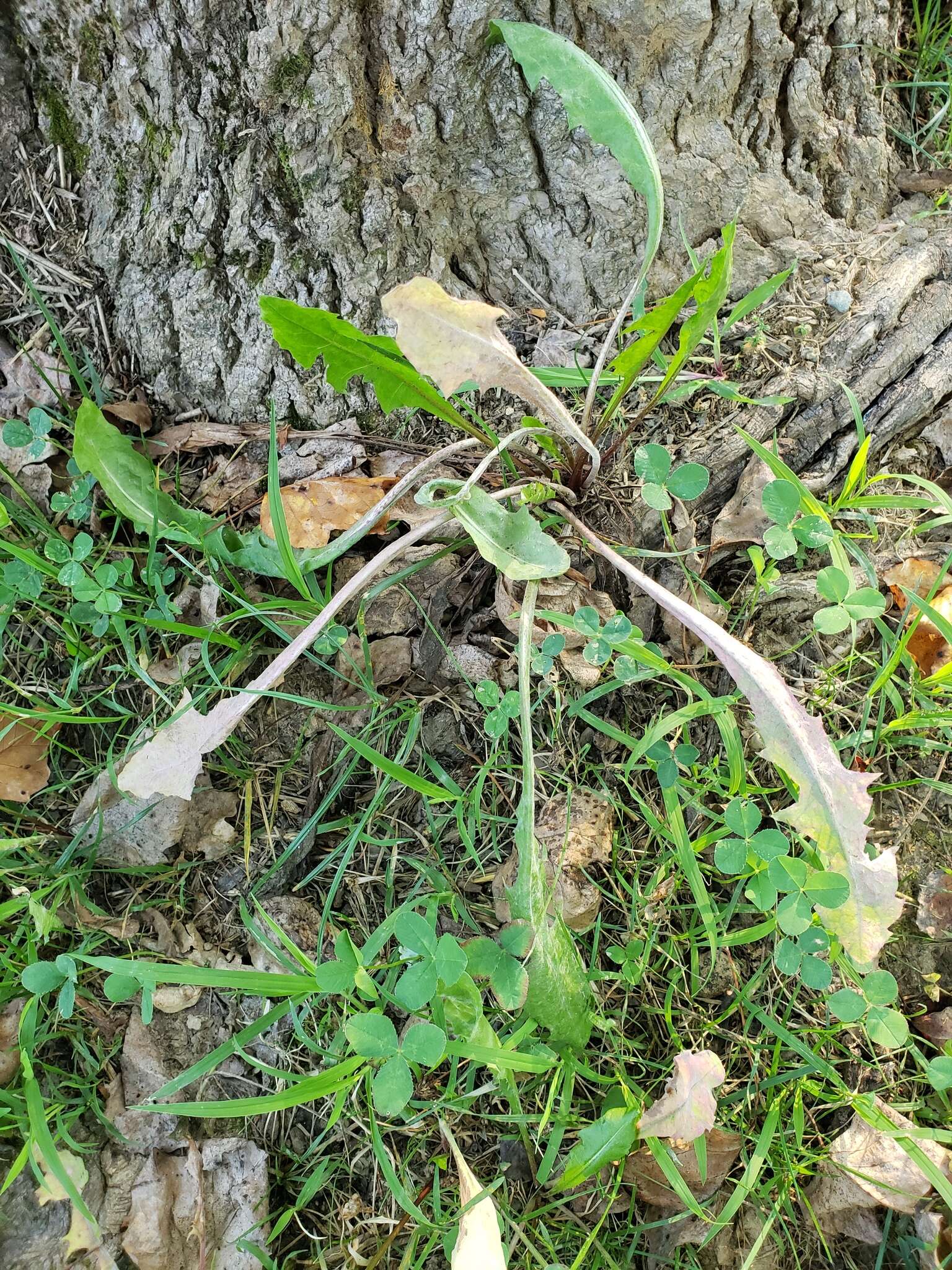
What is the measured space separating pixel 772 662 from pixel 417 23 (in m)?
1.50

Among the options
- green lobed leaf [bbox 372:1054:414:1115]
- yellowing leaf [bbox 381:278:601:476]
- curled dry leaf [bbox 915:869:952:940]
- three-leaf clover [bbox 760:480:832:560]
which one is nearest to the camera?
green lobed leaf [bbox 372:1054:414:1115]

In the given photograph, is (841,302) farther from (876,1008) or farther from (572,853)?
(876,1008)

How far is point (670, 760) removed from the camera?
5.38 feet

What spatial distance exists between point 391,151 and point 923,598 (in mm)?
1473

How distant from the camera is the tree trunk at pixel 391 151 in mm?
1714

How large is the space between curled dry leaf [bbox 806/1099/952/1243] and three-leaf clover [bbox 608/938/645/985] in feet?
1.58

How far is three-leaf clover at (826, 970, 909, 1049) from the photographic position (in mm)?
1490

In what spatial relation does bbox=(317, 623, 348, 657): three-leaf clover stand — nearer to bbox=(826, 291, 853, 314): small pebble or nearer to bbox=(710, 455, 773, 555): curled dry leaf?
bbox=(710, 455, 773, 555): curled dry leaf

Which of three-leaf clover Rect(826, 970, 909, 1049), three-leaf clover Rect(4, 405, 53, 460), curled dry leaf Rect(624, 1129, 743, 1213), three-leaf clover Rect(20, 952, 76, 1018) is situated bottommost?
curled dry leaf Rect(624, 1129, 743, 1213)

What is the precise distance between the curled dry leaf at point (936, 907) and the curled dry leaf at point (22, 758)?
1.85 metres

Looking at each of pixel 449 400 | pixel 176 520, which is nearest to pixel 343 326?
pixel 449 400

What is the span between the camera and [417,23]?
1.68m

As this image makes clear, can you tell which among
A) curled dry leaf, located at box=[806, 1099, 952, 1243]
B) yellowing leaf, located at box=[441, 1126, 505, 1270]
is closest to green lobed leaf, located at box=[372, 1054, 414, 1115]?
yellowing leaf, located at box=[441, 1126, 505, 1270]

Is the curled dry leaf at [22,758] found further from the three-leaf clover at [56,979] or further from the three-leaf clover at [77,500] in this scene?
the three-leaf clover at [77,500]
